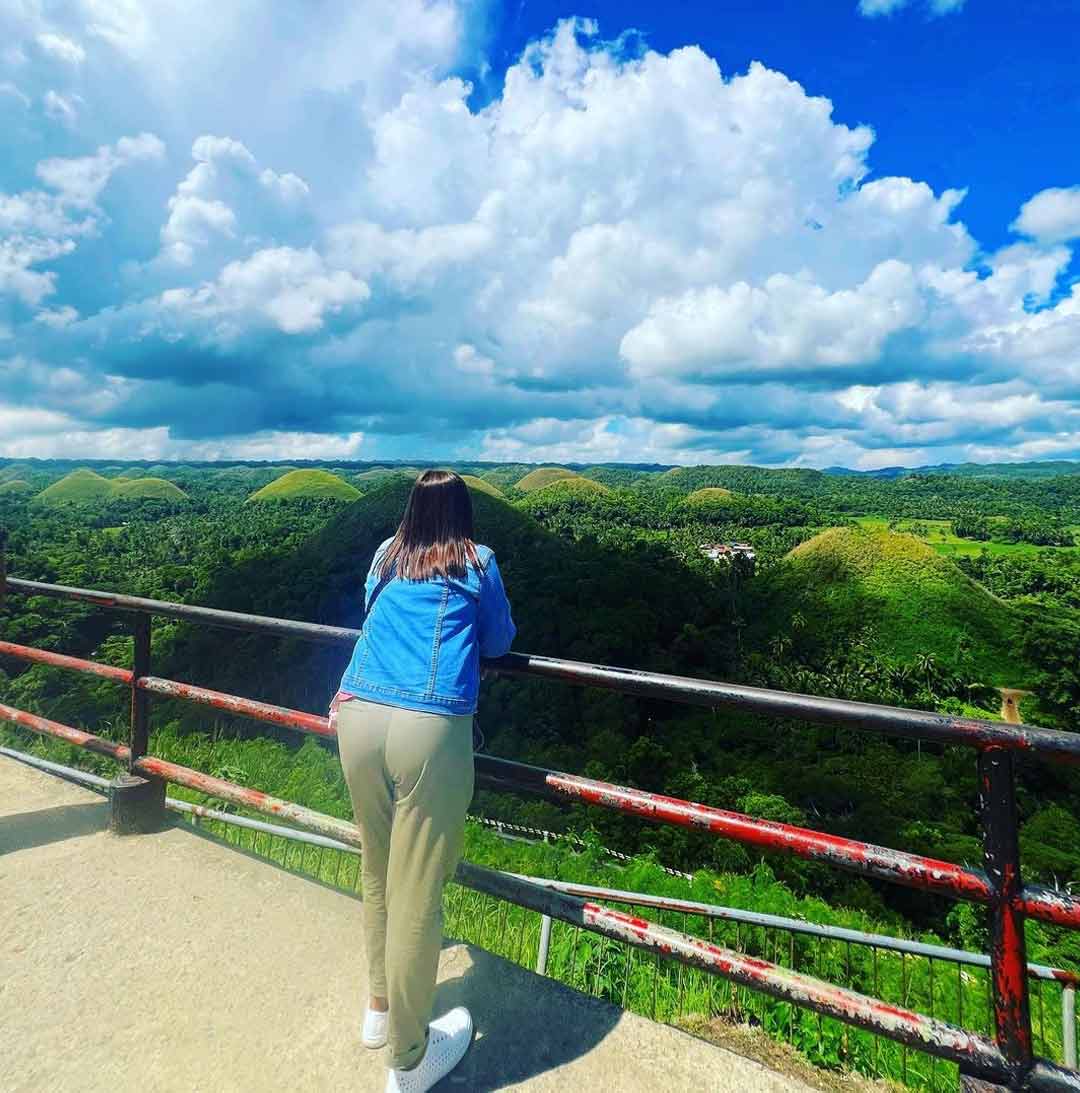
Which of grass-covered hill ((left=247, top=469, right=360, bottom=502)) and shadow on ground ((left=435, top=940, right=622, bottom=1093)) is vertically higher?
grass-covered hill ((left=247, top=469, right=360, bottom=502))

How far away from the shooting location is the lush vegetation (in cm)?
1519

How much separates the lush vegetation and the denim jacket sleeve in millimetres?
1768

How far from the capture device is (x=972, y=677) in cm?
6688

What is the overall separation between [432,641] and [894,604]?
85545 millimetres

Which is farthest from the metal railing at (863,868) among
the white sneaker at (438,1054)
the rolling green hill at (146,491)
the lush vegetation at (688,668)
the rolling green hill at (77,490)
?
the rolling green hill at (77,490)

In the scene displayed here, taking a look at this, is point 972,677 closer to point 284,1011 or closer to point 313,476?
point 284,1011

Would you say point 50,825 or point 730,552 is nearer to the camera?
point 50,825

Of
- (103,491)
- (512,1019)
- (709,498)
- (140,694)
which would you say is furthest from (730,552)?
(103,491)

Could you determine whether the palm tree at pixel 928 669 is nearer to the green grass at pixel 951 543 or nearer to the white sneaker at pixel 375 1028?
the green grass at pixel 951 543

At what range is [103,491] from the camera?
175875 millimetres

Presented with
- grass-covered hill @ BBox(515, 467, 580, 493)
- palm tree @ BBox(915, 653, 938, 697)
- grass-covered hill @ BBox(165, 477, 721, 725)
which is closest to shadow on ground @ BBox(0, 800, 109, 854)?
grass-covered hill @ BBox(165, 477, 721, 725)

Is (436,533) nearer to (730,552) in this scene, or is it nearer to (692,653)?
(692,653)

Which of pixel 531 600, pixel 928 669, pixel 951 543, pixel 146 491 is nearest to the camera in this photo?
pixel 531 600

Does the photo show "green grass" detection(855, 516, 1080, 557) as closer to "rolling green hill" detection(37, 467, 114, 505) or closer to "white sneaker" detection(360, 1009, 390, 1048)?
"white sneaker" detection(360, 1009, 390, 1048)
